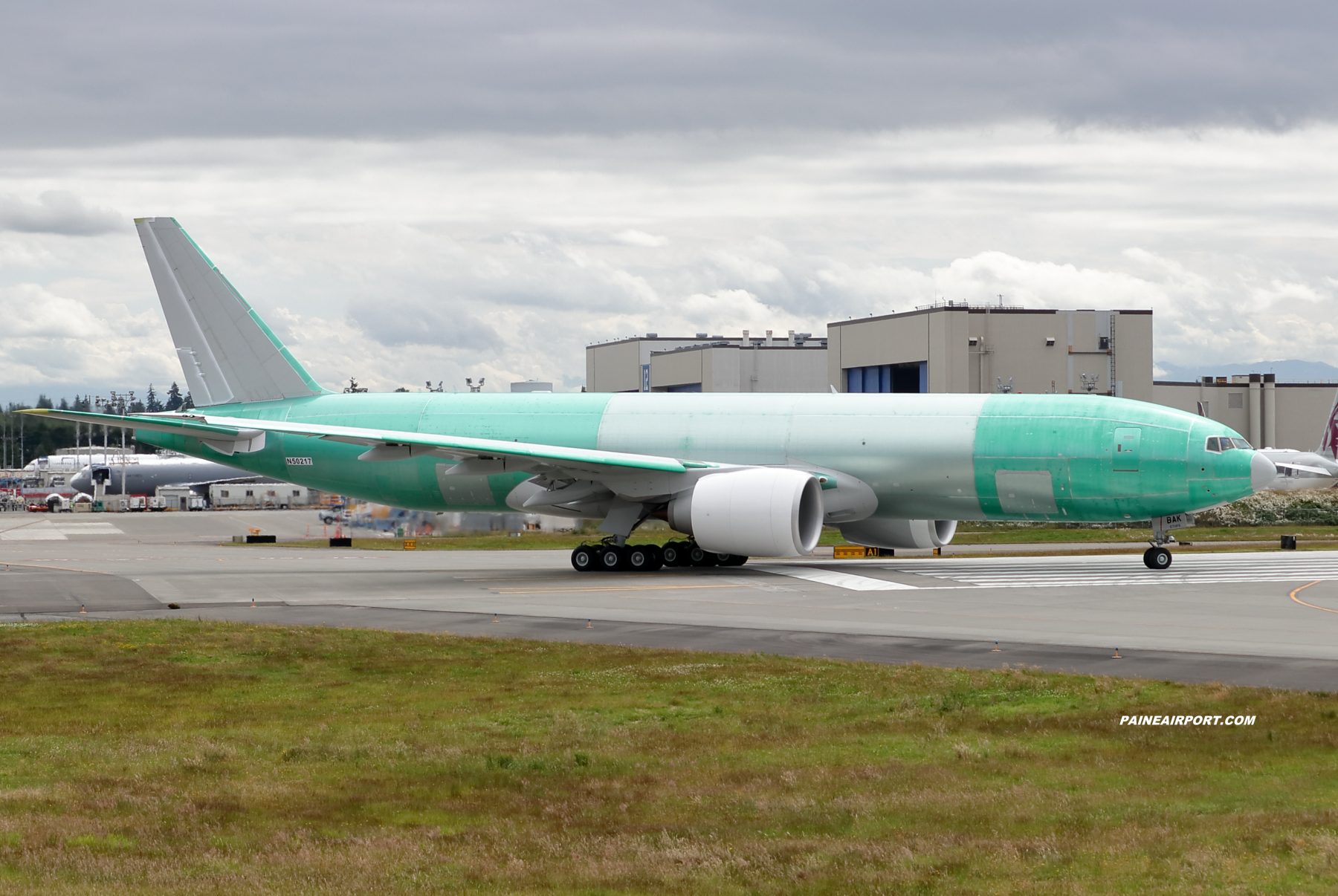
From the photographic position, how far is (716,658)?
1900 cm

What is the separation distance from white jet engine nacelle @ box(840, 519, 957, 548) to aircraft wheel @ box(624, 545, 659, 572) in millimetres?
5432

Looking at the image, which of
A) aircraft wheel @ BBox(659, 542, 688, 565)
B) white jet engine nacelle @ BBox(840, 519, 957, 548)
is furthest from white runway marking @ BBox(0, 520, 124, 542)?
white jet engine nacelle @ BBox(840, 519, 957, 548)

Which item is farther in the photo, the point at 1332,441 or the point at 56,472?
the point at 56,472

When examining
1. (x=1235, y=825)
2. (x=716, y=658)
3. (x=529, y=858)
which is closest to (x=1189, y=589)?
(x=716, y=658)

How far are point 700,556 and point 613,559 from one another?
2.40m

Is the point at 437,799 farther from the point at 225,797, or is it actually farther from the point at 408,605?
the point at 408,605

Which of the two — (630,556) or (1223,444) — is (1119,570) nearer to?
(1223,444)

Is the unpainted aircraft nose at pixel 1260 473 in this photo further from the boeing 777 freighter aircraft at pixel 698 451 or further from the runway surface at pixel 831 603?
the runway surface at pixel 831 603

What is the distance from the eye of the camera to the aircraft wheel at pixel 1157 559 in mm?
34312

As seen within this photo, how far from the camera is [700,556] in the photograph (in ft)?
120

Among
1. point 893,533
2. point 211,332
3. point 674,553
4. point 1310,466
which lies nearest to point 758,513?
point 674,553

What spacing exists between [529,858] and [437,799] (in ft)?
6.72

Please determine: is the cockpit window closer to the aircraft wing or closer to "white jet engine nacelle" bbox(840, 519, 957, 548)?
"white jet engine nacelle" bbox(840, 519, 957, 548)

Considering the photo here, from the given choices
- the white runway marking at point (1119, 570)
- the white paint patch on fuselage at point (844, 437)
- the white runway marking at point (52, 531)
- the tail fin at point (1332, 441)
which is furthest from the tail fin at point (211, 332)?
the tail fin at point (1332, 441)
